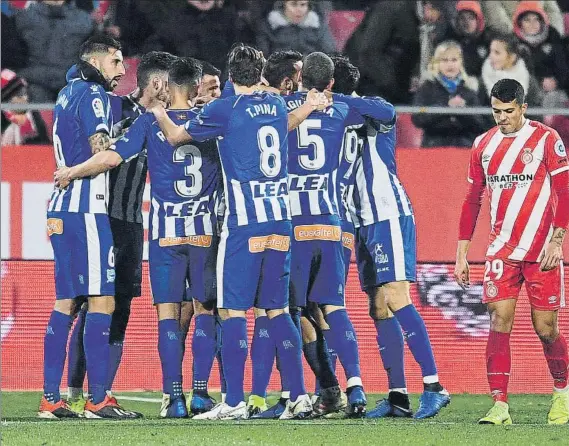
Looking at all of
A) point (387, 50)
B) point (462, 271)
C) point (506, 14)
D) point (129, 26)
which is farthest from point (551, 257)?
point (129, 26)

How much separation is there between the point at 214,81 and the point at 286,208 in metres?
1.70

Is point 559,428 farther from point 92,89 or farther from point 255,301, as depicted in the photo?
point 92,89

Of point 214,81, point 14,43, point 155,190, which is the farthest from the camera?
point 14,43

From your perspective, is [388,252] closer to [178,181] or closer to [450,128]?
[178,181]

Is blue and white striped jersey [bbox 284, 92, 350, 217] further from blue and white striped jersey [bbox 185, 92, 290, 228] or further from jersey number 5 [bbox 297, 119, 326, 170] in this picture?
blue and white striped jersey [bbox 185, 92, 290, 228]

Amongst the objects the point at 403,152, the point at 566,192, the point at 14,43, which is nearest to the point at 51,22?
the point at 14,43

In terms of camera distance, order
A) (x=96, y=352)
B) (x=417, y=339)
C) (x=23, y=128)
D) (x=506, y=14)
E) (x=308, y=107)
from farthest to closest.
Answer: (x=506, y=14) → (x=23, y=128) → (x=417, y=339) → (x=96, y=352) → (x=308, y=107)

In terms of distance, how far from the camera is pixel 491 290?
6.93 meters

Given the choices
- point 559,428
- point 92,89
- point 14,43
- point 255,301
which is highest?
point 14,43

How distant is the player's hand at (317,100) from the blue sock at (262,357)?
1.22 m

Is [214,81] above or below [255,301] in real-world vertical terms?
above

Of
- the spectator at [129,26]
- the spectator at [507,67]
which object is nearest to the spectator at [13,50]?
the spectator at [129,26]

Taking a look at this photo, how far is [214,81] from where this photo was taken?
8.41 m

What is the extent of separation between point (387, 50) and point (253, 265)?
5.68 m
